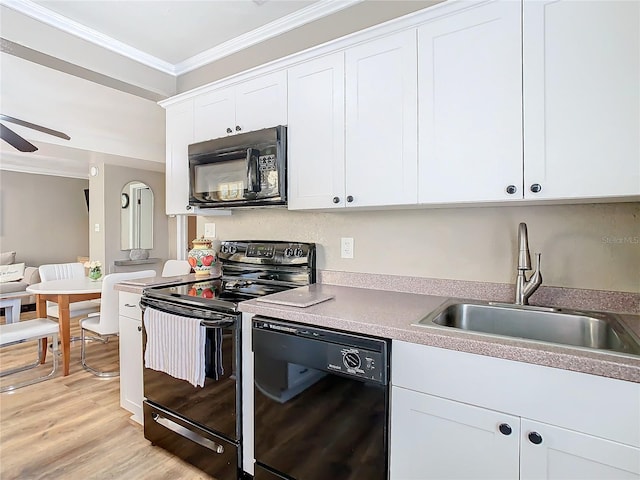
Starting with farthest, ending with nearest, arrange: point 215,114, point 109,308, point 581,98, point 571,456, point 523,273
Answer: point 109,308
point 215,114
point 523,273
point 581,98
point 571,456

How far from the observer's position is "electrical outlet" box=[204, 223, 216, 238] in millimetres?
2714

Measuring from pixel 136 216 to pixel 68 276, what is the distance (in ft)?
6.86

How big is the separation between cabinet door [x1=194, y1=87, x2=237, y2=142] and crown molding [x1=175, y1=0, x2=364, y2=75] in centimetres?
48

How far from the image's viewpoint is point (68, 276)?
3.77 meters

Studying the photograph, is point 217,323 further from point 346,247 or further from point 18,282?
point 18,282

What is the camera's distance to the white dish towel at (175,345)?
1655 mm

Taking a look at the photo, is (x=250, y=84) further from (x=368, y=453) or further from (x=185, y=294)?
(x=368, y=453)

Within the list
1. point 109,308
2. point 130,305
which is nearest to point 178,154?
point 130,305

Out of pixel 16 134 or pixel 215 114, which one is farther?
pixel 16 134

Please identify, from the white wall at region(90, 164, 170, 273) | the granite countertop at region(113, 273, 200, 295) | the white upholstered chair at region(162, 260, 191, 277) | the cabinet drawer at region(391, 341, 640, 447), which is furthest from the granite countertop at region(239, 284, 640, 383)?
the white wall at region(90, 164, 170, 273)

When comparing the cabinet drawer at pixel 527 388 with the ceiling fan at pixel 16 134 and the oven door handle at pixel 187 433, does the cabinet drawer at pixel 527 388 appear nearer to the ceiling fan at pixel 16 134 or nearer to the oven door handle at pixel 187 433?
the oven door handle at pixel 187 433

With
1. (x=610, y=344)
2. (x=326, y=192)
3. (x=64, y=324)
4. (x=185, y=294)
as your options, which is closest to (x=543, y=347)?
(x=610, y=344)

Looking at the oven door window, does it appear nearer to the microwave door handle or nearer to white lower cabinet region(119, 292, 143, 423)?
white lower cabinet region(119, 292, 143, 423)

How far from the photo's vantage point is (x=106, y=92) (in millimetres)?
3576
